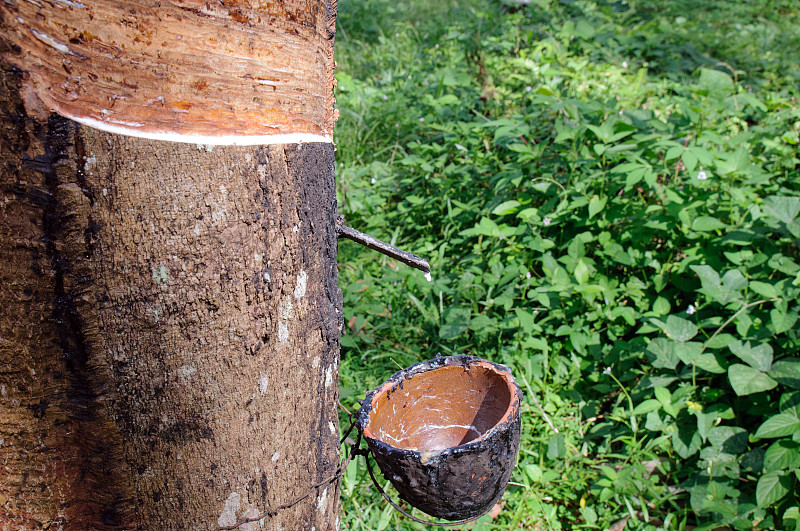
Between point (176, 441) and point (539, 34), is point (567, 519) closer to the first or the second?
point (176, 441)

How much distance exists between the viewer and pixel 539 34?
14.1 ft

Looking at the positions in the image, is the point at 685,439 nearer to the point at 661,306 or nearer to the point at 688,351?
the point at 688,351

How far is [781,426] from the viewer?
1649 millimetres

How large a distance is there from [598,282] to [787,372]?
0.79m

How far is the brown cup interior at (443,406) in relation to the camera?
1411 millimetres

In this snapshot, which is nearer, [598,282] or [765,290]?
[765,290]

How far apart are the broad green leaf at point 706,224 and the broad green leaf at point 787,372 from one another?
0.60 meters

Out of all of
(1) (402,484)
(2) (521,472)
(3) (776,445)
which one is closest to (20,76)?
(1) (402,484)

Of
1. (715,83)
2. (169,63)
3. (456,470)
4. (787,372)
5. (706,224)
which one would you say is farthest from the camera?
(715,83)

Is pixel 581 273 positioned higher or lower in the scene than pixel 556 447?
higher

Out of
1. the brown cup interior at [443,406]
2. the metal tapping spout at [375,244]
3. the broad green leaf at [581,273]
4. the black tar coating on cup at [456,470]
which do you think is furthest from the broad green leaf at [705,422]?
the metal tapping spout at [375,244]

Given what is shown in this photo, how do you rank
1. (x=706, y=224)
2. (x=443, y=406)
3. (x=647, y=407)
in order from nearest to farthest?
(x=443, y=406) < (x=647, y=407) < (x=706, y=224)

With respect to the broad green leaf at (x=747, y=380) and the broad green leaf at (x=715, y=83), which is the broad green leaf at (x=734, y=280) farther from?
the broad green leaf at (x=715, y=83)

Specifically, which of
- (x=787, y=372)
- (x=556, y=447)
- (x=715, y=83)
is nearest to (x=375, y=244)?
(x=556, y=447)
